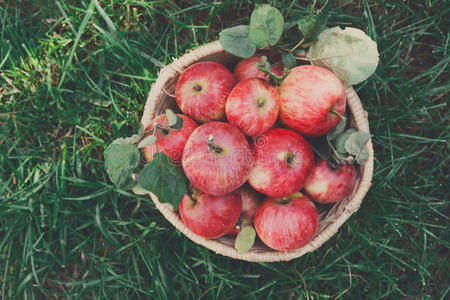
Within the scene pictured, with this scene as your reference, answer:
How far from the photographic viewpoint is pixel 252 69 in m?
1.72

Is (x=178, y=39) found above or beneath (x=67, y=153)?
above

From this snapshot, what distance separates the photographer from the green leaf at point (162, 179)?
144 cm

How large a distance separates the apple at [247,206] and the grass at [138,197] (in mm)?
467

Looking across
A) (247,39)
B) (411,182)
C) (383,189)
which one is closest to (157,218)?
(247,39)

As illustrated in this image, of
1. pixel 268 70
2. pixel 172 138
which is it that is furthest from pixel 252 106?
pixel 172 138

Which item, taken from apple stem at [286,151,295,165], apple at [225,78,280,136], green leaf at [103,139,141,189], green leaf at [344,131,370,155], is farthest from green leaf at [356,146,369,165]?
green leaf at [103,139,141,189]

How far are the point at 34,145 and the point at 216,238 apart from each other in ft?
4.52

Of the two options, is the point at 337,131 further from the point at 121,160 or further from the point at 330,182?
the point at 121,160

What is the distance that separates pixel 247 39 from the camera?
5.26 feet

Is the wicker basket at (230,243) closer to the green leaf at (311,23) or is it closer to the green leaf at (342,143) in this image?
Result: the green leaf at (342,143)

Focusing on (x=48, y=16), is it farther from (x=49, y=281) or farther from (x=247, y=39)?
(x=49, y=281)

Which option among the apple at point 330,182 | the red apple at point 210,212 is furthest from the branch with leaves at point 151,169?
the apple at point 330,182

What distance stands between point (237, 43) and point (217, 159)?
0.52 metres

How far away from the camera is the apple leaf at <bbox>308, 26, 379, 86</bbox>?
5.23ft
